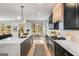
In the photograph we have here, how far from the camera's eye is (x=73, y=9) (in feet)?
9.90

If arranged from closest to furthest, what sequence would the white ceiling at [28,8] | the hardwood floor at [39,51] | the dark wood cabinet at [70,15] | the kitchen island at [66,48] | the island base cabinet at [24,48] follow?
1. the kitchen island at [66,48]
2. the dark wood cabinet at [70,15]
3. the island base cabinet at [24,48]
4. the white ceiling at [28,8]
5. the hardwood floor at [39,51]

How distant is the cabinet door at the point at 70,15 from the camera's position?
9.78 feet

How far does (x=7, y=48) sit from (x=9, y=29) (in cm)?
995

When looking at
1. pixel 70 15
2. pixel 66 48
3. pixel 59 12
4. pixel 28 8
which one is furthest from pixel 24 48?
pixel 28 8

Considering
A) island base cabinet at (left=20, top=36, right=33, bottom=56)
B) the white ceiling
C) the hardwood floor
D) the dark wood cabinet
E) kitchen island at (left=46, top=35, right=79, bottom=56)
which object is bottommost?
the hardwood floor

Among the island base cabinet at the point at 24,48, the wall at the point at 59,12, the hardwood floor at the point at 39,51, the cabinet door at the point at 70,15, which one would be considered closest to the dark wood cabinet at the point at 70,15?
the cabinet door at the point at 70,15

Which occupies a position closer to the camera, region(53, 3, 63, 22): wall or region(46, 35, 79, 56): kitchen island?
region(46, 35, 79, 56): kitchen island

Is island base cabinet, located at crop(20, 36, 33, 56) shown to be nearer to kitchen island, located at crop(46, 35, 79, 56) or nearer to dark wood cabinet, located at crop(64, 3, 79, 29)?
kitchen island, located at crop(46, 35, 79, 56)

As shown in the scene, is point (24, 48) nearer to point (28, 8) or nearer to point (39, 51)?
point (39, 51)

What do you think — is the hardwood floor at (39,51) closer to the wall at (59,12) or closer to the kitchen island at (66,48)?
the wall at (59,12)

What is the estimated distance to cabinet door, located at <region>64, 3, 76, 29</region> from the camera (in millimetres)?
2981

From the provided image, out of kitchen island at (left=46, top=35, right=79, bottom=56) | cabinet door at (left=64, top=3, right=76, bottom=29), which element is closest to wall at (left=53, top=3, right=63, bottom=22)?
cabinet door at (left=64, top=3, right=76, bottom=29)

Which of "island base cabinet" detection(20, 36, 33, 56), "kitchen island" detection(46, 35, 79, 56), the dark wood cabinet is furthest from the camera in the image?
"island base cabinet" detection(20, 36, 33, 56)

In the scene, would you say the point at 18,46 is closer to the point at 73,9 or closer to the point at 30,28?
the point at 73,9
